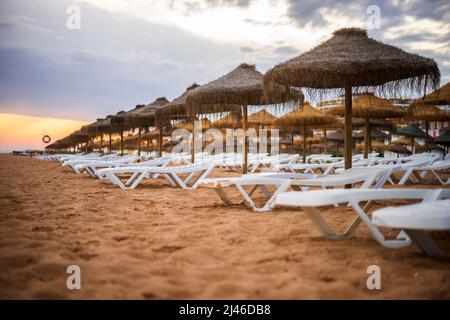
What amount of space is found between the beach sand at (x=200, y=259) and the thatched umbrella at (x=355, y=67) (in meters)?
2.05

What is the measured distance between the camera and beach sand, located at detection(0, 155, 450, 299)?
1784mm

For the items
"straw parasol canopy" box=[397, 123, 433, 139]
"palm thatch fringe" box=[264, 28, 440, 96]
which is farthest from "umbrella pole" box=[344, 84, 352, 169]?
"straw parasol canopy" box=[397, 123, 433, 139]

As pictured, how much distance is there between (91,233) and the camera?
2996 mm

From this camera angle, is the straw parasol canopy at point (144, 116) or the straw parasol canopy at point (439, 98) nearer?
the straw parasol canopy at point (439, 98)

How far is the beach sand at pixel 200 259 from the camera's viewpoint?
5.85 ft

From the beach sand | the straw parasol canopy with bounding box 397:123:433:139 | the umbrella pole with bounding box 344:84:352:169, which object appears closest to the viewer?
the beach sand

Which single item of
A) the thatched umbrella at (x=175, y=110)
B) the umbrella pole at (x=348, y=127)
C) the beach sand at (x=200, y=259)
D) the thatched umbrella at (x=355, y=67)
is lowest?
the beach sand at (x=200, y=259)

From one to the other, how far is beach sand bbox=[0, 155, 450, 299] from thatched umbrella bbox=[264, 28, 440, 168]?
2.05m

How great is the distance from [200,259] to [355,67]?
140 inches

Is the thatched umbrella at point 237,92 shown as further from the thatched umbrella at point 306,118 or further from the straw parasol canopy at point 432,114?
the straw parasol canopy at point 432,114

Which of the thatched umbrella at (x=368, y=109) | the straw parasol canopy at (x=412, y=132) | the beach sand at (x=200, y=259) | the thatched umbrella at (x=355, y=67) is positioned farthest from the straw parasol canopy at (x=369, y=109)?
the straw parasol canopy at (x=412, y=132)

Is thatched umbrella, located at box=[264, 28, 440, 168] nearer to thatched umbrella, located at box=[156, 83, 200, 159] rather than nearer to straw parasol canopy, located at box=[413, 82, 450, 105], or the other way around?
straw parasol canopy, located at box=[413, 82, 450, 105]
